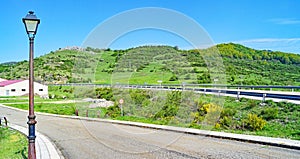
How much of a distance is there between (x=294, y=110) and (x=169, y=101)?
7.37m

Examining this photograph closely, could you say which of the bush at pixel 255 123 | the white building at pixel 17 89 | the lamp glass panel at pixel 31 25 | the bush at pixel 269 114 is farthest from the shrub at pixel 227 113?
the white building at pixel 17 89

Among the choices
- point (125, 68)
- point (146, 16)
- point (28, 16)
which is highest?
point (146, 16)

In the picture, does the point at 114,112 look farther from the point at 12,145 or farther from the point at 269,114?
the point at 12,145

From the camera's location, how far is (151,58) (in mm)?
17172

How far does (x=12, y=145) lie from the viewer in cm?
1305

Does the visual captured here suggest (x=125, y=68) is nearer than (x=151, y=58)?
Yes

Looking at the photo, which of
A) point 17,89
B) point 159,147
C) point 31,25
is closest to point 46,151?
point 159,147

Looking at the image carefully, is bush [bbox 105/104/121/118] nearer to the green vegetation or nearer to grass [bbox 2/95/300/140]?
the green vegetation

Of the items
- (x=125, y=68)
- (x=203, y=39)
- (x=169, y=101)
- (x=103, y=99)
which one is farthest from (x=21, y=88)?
(x=203, y=39)

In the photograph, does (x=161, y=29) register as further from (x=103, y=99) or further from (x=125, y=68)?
(x=103, y=99)

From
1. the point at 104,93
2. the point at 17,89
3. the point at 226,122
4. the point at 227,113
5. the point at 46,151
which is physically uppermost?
the point at 17,89

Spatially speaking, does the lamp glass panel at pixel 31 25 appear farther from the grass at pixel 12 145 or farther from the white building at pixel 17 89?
the white building at pixel 17 89

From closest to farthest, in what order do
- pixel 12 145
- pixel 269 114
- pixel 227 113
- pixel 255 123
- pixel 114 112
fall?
pixel 12 145, pixel 255 123, pixel 269 114, pixel 227 113, pixel 114 112

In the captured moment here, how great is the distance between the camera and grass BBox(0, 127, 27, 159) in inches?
420
